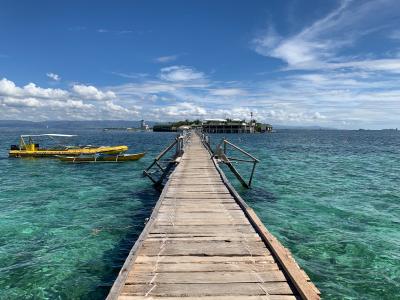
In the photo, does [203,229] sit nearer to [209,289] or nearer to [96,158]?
[209,289]

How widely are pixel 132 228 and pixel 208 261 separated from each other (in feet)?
24.2

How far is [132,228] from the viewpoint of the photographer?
13242 millimetres

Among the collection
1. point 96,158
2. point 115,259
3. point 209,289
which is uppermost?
point 209,289

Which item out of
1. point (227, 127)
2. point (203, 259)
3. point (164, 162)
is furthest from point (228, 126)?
point (203, 259)

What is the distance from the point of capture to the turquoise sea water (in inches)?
351

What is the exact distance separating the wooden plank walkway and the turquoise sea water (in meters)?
2.29

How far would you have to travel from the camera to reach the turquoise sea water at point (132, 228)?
891 cm

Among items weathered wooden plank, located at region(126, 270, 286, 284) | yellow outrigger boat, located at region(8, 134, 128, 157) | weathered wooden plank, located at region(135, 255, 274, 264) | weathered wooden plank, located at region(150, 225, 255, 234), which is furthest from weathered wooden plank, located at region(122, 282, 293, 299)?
yellow outrigger boat, located at region(8, 134, 128, 157)

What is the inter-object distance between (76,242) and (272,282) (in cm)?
829

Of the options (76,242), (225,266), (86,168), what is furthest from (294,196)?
(86,168)

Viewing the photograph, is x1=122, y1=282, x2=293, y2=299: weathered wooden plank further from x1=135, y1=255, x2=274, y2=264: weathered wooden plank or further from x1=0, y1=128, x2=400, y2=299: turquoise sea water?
x1=0, y1=128, x2=400, y2=299: turquoise sea water

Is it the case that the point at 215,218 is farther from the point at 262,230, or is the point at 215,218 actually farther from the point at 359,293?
the point at 359,293

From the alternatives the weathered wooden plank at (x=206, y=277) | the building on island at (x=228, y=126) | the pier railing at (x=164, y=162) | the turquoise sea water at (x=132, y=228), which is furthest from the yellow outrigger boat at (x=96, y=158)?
the building on island at (x=228, y=126)

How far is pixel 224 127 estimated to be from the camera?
131 m
